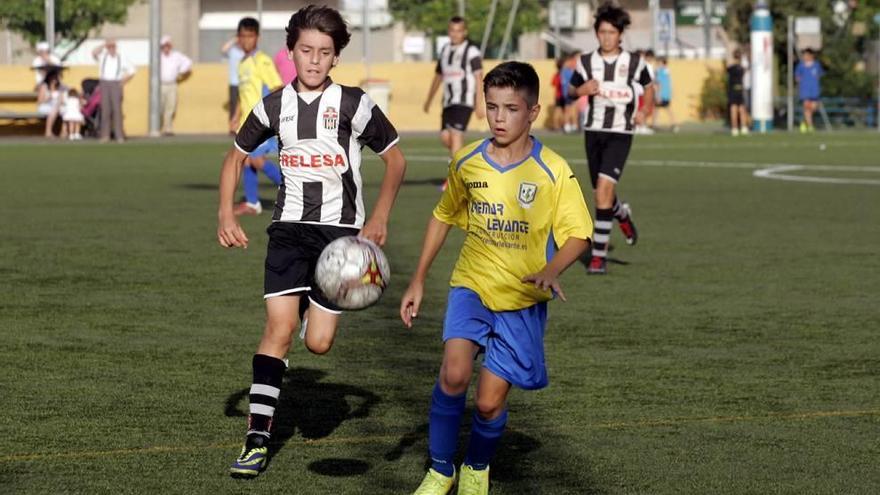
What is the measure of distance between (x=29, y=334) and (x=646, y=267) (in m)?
5.50

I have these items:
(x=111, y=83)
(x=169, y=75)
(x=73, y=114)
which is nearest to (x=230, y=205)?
(x=111, y=83)

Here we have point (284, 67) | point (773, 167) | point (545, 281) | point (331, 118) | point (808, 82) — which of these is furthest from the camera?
point (808, 82)

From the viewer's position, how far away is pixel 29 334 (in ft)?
33.3

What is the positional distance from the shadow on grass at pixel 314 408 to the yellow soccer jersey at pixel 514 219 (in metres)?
0.92

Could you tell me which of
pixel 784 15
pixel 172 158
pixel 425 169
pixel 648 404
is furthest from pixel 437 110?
pixel 648 404

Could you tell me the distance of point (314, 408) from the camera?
792 centimetres

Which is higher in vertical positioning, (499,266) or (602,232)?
(499,266)

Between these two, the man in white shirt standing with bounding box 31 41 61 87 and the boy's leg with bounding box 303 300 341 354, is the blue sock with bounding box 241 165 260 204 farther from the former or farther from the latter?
the man in white shirt standing with bounding box 31 41 61 87

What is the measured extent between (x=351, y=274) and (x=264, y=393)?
23.6 inches

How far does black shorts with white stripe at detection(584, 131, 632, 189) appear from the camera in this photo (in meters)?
14.0

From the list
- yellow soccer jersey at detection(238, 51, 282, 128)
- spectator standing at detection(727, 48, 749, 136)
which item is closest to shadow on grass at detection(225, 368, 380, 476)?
yellow soccer jersey at detection(238, 51, 282, 128)

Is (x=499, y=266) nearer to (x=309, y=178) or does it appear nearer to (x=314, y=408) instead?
(x=309, y=178)

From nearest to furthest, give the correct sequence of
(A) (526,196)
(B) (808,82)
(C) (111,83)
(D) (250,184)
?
1. (A) (526,196)
2. (D) (250,184)
3. (C) (111,83)
4. (B) (808,82)

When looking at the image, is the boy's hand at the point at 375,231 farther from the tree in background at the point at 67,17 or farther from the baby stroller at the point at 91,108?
the tree in background at the point at 67,17
